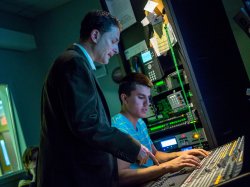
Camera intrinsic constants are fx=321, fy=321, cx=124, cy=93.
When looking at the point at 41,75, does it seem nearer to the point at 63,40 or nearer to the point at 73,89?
the point at 63,40

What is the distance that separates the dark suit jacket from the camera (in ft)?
4.01

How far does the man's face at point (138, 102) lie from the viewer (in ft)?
7.05

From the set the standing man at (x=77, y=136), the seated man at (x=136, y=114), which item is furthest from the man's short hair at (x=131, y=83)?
the standing man at (x=77, y=136)

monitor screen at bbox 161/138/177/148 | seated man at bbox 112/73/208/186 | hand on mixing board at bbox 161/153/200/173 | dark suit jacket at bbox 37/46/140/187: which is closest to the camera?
dark suit jacket at bbox 37/46/140/187

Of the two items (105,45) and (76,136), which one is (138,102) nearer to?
(105,45)

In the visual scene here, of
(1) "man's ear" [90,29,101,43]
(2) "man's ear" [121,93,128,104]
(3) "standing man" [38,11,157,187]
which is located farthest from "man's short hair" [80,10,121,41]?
(2) "man's ear" [121,93,128,104]

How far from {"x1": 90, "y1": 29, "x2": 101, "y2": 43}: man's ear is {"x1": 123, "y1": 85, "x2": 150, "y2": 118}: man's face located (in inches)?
29.7

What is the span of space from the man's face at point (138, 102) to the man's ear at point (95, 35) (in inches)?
29.7

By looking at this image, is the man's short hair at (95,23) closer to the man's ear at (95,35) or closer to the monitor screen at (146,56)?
the man's ear at (95,35)

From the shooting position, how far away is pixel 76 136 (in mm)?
1242

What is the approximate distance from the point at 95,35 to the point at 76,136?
0.51 meters

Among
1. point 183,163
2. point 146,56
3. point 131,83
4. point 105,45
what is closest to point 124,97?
point 131,83

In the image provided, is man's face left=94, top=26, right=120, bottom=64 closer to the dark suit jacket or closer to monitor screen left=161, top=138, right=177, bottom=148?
the dark suit jacket

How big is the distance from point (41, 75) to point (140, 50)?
229cm
